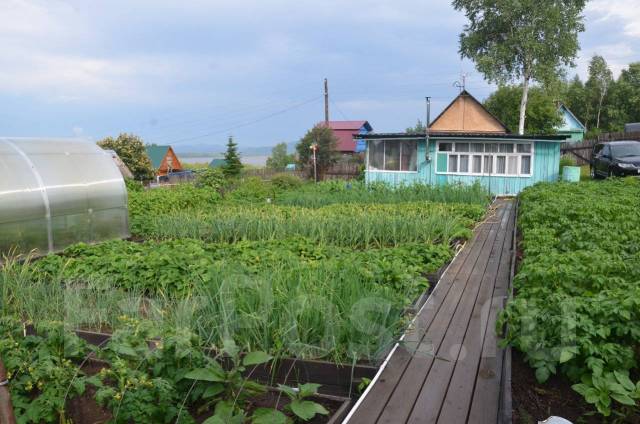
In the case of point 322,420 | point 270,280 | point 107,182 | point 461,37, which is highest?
point 461,37

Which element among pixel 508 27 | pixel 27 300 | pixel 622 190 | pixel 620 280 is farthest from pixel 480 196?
pixel 508 27

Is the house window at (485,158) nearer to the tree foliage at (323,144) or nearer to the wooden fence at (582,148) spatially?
the wooden fence at (582,148)

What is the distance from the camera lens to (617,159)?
52.5 feet

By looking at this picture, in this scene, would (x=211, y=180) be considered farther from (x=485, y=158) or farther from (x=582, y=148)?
(x=582, y=148)

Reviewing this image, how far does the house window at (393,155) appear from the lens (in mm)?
18531

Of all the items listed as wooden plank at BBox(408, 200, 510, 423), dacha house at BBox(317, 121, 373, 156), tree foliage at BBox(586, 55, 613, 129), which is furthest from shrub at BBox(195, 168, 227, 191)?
tree foliage at BBox(586, 55, 613, 129)

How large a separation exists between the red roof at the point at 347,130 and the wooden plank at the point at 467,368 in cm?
3794

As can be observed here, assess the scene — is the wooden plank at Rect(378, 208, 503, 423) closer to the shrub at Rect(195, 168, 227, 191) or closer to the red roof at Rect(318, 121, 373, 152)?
the shrub at Rect(195, 168, 227, 191)

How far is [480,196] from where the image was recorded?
11172 millimetres

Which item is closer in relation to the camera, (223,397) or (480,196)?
(223,397)

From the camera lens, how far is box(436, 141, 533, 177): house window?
16.9m

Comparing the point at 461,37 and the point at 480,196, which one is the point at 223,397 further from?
the point at 461,37

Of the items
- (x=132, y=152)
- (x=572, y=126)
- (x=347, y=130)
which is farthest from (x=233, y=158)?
(x=572, y=126)

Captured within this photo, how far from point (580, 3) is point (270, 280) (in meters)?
25.4
